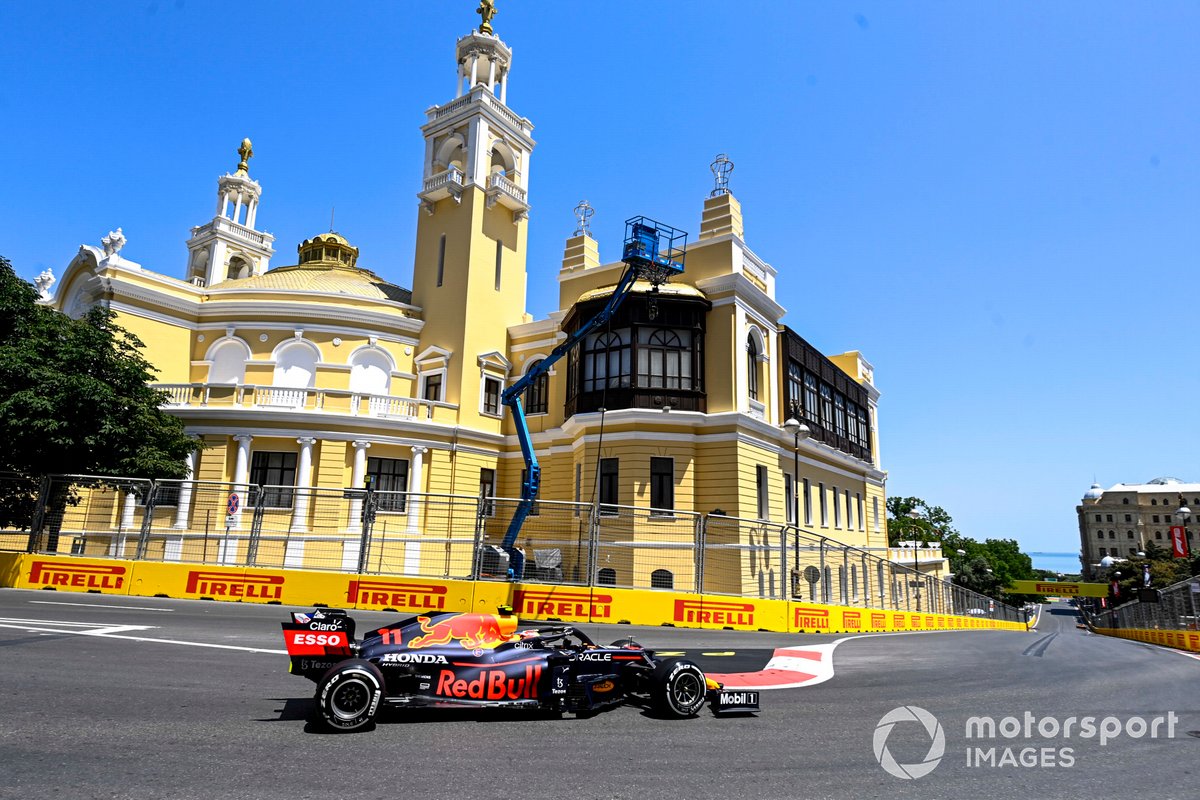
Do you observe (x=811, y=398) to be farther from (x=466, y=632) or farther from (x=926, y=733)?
(x=466, y=632)

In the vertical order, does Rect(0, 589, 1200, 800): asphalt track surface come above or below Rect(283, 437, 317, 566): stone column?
below

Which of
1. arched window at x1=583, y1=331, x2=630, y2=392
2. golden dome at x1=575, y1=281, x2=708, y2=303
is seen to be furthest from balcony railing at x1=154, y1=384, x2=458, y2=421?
golden dome at x1=575, y1=281, x2=708, y2=303

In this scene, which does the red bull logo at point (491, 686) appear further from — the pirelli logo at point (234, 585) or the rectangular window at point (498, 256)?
the rectangular window at point (498, 256)

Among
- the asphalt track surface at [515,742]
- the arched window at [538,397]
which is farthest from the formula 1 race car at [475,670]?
the arched window at [538,397]

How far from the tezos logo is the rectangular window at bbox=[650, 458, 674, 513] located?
1822 centimetres

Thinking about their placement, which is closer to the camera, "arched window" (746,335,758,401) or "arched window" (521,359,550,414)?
"arched window" (746,335,758,401)

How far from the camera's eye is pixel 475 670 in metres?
7.19

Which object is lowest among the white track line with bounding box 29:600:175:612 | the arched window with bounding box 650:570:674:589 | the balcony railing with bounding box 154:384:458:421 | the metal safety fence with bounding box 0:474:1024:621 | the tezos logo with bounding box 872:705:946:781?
the tezos logo with bounding box 872:705:946:781

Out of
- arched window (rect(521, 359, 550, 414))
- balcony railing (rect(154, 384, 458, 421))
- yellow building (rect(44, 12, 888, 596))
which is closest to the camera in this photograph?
yellow building (rect(44, 12, 888, 596))

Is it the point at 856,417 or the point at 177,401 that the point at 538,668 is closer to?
the point at 177,401

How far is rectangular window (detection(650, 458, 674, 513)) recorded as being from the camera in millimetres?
26672

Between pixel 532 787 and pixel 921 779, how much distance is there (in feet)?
10.8

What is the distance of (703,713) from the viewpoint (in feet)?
26.1

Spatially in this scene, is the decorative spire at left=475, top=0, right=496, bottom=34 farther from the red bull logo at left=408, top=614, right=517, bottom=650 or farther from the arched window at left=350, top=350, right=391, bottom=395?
the red bull logo at left=408, top=614, right=517, bottom=650
